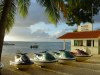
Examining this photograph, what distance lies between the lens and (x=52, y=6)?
53.8 ft

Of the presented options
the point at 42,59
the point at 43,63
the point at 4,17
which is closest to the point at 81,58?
the point at 42,59

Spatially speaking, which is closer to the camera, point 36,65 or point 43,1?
point 43,1

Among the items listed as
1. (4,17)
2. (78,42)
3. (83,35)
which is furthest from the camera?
(78,42)

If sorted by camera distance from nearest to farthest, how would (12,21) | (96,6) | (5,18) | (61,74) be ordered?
(5,18)
(12,21)
(61,74)
(96,6)

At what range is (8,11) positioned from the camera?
15.5 metres

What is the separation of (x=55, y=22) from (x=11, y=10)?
260 cm

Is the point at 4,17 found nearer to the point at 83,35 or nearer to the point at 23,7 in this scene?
the point at 23,7

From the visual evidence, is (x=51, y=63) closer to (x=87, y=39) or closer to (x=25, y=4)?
(x=25, y=4)

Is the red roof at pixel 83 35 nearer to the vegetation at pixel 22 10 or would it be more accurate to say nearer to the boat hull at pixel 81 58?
the boat hull at pixel 81 58

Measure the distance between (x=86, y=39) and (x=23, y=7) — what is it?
2216 cm

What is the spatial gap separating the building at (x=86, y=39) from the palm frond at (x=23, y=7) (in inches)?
816

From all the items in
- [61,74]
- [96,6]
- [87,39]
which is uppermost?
[96,6]

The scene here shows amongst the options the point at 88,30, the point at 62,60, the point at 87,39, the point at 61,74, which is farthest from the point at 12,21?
the point at 88,30

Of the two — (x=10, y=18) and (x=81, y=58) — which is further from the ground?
(x=10, y=18)
